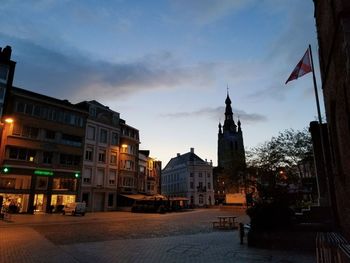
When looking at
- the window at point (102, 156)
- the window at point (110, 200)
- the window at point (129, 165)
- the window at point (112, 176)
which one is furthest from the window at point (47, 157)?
the window at point (129, 165)

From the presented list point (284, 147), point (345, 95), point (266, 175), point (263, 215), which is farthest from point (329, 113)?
point (266, 175)

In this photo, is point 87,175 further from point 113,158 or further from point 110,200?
point 110,200

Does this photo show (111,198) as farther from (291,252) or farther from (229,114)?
(229,114)

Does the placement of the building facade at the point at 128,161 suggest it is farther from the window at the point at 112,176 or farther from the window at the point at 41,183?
the window at the point at 41,183

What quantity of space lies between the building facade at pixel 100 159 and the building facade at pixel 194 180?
4316 cm

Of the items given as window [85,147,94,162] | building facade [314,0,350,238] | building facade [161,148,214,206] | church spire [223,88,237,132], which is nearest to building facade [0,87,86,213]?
window [85,147,94,162]

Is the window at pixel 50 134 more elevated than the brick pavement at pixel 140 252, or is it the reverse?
the window at pixel 50 134

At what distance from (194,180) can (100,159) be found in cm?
4875

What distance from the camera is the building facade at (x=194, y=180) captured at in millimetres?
91438

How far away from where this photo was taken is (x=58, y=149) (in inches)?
1618

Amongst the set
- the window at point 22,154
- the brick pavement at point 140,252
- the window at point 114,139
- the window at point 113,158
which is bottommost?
the brick pavement at point 140,252

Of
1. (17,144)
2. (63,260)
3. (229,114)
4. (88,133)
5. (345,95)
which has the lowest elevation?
(63,260)

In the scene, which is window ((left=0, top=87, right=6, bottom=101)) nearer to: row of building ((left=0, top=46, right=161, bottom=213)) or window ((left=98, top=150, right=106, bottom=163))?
row of building ((left=0, top=46, right=161, bottom=213))

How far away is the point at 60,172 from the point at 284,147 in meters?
30.1
